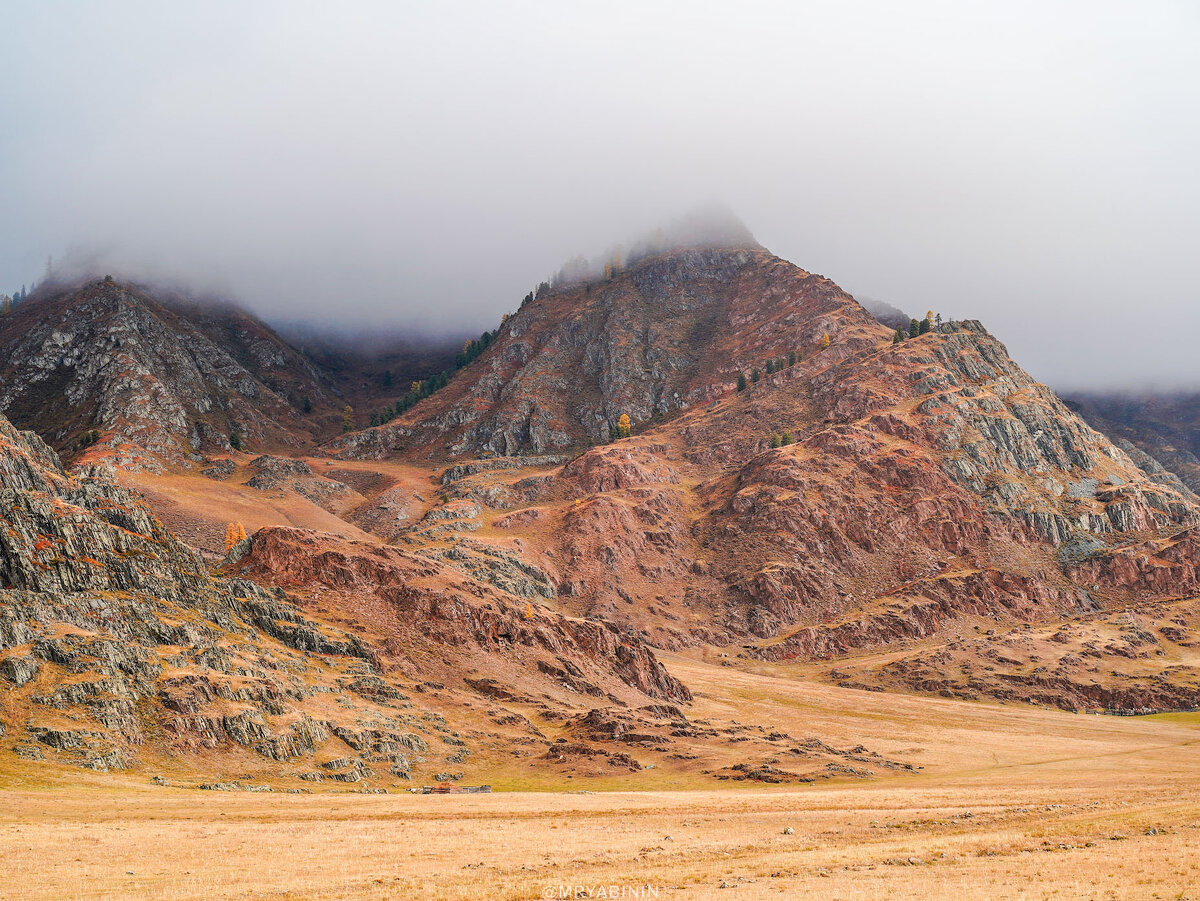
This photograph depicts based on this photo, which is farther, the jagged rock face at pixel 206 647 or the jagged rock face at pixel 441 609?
the jagged rock face at pixel 441 609

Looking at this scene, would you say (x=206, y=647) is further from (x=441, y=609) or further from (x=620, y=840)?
(x=620, y=840)

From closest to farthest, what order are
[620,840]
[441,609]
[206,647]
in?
1. [620,840]
2. [206,647]
3. [441,609]

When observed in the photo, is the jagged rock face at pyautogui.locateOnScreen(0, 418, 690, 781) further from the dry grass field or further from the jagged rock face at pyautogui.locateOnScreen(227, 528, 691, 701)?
the dry grass field

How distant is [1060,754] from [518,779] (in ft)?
260

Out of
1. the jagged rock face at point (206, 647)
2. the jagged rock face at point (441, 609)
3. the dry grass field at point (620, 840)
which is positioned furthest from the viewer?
the jagged rock face at point (441, 609)

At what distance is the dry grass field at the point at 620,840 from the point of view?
33625 millimetres

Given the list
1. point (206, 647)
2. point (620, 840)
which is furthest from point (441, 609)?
point (620, 840)

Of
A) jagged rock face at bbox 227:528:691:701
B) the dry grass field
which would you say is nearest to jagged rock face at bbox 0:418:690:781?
jagged rock face at bbox 227:528:691:701

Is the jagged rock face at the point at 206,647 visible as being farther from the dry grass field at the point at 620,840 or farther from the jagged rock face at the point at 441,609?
the dry grass field at the point at 620,840

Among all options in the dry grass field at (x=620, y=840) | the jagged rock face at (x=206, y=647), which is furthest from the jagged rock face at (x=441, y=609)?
the dry grass field at (x=620, y=840)

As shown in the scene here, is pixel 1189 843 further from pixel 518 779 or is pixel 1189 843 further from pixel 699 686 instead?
pixel 699 686

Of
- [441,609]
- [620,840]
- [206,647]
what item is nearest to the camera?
[620,840]

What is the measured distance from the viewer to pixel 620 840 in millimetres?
48000

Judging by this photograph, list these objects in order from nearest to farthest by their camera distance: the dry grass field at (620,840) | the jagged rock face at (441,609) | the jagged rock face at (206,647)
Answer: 1. the dry grass field at (620,840)
2. the jagged rock face at (206,647)
3. the jagged rock face at (441,609)
